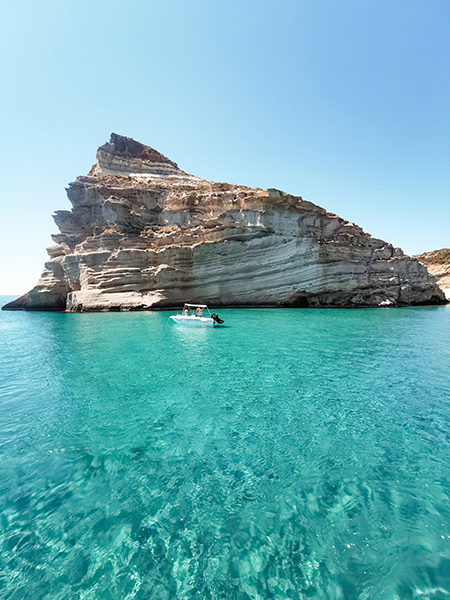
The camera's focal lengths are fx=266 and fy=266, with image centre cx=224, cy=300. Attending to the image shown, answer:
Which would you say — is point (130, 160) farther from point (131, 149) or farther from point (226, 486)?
point (226, 486)

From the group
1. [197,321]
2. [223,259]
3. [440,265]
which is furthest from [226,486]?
[440,265]

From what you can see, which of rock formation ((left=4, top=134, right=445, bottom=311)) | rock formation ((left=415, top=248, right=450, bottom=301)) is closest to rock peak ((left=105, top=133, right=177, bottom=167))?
rock formation ((left=4, top=134, right=445, bottom=311))

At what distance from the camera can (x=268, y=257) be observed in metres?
35.8

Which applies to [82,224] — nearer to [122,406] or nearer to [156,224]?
[156,224]

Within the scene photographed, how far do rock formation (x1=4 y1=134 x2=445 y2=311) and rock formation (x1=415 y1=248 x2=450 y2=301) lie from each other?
25.4 metres

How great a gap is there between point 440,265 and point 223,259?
61.9 meters

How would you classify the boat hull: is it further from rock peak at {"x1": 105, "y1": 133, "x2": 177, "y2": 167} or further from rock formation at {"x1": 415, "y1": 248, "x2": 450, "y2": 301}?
rock formation at {"x1": 415, "y1": 248, "x2": 450, "y2": 301}

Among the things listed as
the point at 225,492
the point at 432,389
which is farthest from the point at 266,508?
the point at 432,389

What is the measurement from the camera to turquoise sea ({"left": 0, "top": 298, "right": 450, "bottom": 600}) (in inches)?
117

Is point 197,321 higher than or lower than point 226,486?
higher

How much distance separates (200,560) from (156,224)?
4284 centimetres

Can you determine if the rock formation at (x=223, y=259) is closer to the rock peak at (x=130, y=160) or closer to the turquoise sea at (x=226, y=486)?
the rock peak at (x=130, y=160)

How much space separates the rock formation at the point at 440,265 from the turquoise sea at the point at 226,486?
66.1 metres

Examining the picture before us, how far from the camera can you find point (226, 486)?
4.34 metres
